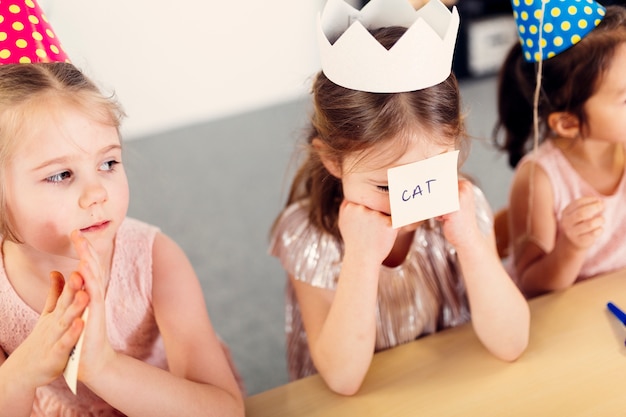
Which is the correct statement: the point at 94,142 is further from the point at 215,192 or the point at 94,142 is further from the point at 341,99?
the point at 215,192

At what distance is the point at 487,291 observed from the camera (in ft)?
3.05

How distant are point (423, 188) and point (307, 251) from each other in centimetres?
32

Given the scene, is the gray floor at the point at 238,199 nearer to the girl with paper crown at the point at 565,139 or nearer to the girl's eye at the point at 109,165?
the girl with paper crown at the point at 565,139

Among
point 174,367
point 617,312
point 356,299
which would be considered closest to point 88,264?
point 174,367

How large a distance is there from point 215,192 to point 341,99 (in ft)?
6.77

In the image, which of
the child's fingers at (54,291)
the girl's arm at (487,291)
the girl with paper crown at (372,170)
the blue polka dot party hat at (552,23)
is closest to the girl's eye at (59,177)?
the child's fingers at (54,291)

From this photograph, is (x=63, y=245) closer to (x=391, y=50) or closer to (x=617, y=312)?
(x=391, y=50)

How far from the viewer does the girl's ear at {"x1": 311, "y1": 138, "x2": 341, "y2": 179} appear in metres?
0.93

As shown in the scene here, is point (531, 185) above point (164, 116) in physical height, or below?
above

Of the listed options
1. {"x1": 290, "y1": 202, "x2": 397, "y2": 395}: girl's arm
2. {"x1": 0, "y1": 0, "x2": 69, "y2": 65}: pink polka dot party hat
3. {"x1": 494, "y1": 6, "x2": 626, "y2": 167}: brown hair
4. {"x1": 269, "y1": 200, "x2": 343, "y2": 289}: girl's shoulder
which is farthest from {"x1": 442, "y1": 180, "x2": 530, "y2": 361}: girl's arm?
{"x1": 0, "y1": 0, "x2": 69, "y2": 65}: pink polka dot party hat

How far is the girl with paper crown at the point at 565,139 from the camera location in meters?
1.04

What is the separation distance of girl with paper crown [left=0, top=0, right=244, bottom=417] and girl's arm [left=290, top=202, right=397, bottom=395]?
0.50 feet

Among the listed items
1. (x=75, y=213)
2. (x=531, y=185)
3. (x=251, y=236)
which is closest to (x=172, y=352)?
(x=75, y=213)

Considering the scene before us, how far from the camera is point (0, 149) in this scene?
753 mm
